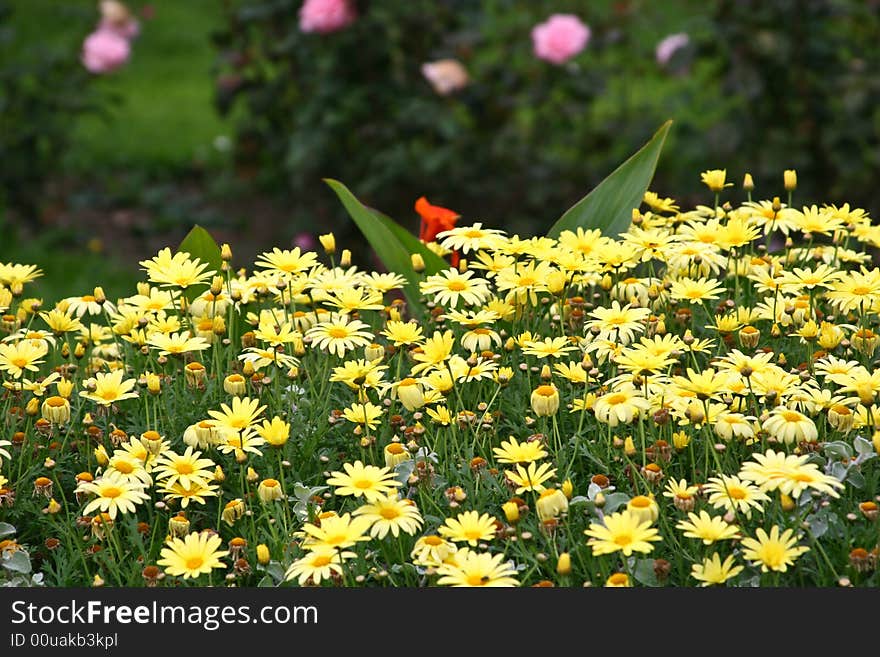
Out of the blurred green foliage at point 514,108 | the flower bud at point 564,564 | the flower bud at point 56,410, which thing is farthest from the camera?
the blurred green foliage at point 514,108

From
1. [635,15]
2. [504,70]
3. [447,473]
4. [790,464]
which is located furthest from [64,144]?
[790,464]

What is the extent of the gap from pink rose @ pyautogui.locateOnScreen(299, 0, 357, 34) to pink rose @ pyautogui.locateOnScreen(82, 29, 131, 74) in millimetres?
A: 1121

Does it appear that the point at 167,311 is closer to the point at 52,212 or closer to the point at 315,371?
the point at 315,371

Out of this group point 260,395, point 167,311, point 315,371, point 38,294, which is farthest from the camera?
point 38,294

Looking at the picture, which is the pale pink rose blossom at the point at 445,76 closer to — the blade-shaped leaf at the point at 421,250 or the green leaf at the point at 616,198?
the blade-shaped leaf at the point at 421,250

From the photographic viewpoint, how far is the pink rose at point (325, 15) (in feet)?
16.6

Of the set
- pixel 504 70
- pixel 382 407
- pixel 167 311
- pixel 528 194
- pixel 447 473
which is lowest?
pixel 447 473

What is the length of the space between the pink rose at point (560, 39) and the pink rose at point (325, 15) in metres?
0.83

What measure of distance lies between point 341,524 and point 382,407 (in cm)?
52

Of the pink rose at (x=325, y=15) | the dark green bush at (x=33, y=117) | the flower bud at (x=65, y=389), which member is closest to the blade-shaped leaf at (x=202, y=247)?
the flower bud at (x=65, y=389)

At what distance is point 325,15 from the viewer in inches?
199

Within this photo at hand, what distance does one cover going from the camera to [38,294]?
5125 millimetres

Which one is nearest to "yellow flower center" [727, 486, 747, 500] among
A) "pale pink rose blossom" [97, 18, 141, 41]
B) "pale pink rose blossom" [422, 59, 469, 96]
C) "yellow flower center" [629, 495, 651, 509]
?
"yellow flower center" [629, 495, 651, 509]

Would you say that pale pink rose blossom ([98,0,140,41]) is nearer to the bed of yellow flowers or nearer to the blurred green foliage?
the blurred green foliage
